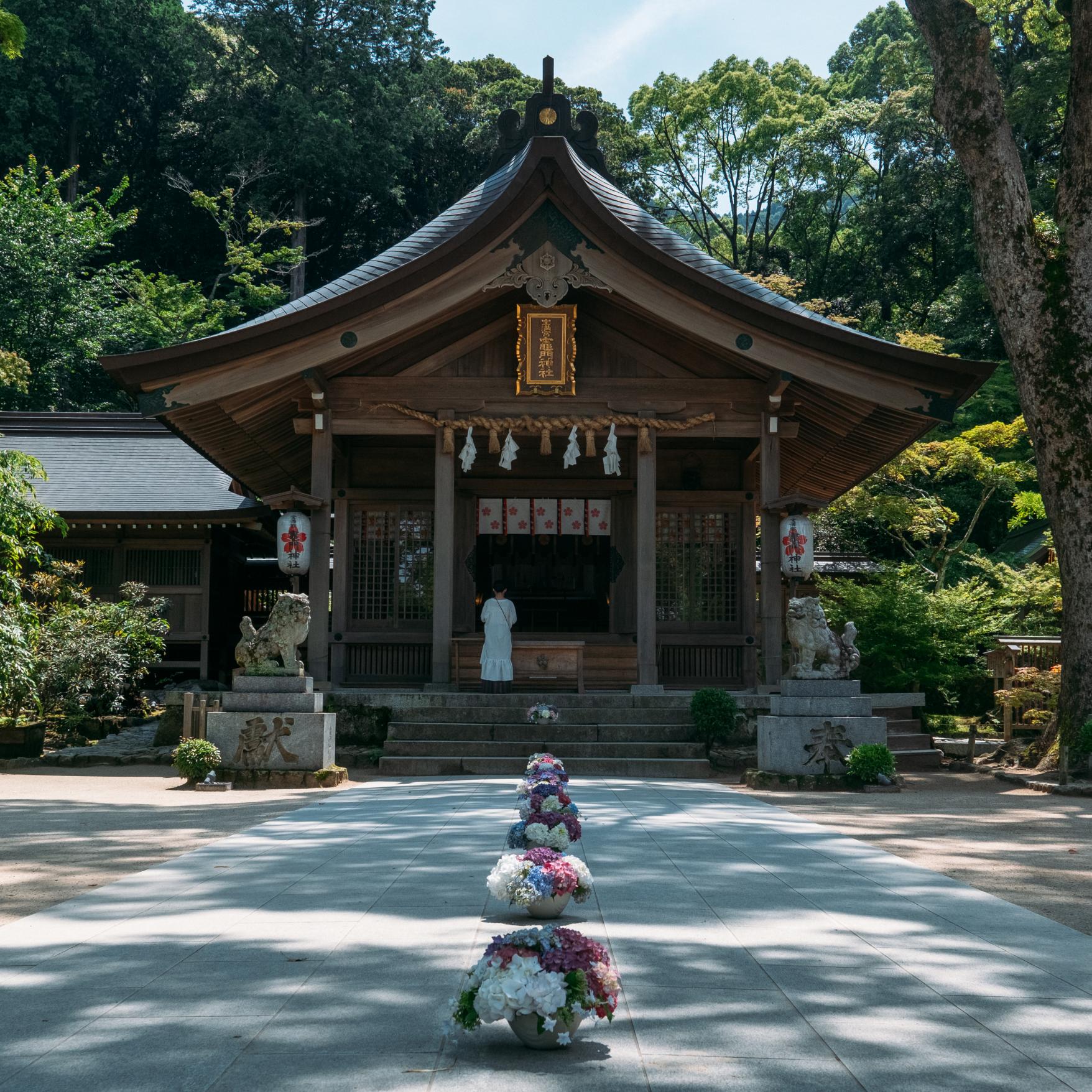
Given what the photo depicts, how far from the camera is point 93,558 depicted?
818 inches

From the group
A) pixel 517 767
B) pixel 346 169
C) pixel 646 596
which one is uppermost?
pixel 346 169

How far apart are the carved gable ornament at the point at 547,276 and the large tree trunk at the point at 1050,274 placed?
4.92m

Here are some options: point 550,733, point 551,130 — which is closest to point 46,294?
point 551,130

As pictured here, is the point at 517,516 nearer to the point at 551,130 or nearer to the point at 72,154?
the point at 551,130

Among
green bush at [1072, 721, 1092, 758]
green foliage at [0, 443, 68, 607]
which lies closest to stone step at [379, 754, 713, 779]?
green bush at [1072, 721, 1092, 758]

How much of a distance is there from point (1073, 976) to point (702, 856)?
9.68 ft

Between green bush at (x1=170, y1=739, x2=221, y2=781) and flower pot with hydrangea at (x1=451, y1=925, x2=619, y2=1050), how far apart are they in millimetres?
9139

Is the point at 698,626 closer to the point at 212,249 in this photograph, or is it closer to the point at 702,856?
the point at 702,856

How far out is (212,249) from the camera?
136ft

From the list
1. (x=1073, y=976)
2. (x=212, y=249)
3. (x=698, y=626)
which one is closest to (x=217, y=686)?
(x=698, y=626)

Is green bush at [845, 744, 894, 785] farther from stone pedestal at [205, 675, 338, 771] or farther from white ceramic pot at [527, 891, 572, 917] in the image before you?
white ceramic pot at [527, 891, 572, 917]

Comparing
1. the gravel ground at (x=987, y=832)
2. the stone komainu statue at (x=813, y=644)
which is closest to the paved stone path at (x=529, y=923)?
the gravel ground at (x=987, y=832)

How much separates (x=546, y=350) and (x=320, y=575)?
4.43m

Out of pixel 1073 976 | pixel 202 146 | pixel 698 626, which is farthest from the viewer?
pixel 202 146
